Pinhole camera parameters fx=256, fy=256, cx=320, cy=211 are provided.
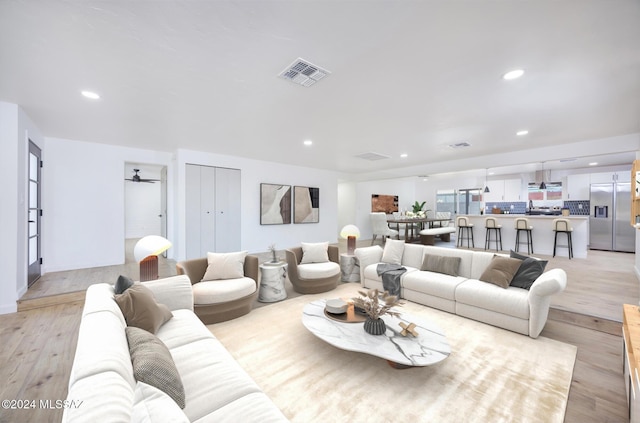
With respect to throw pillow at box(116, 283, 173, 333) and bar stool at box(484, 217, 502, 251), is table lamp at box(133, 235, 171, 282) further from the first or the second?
bar stool at box(484, 217, 502, 251)

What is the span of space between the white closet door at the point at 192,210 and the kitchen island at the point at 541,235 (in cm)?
752

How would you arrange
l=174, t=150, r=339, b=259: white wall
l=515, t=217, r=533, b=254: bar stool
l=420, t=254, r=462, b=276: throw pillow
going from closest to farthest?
l=420, t=254, r=462, b=276: throw pillow < l=174, t=150, r=339, b=259: white wall < l=515, t=217, r=533, b=254: bar stool

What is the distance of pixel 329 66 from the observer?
7.75ft

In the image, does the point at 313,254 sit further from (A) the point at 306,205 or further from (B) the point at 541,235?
(B) the point at 541,235

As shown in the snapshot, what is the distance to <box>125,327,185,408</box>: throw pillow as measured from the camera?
1.07 m

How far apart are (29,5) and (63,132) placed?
3800 mm

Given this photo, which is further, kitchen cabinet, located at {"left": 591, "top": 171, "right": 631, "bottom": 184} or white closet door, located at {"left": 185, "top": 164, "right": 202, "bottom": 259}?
kitchen cabinet, located at {"left": 591, "top": 171, "right": 631, "bottom": 184}

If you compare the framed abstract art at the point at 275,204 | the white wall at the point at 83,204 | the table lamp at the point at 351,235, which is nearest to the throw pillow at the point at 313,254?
the table lamp at the point at 351,235

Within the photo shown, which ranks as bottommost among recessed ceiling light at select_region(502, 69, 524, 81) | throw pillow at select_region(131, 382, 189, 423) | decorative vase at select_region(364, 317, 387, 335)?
decorative vase at select_region(364, 317, 387, 335)

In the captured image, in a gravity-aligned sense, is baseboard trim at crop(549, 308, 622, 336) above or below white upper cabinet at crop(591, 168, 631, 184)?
below

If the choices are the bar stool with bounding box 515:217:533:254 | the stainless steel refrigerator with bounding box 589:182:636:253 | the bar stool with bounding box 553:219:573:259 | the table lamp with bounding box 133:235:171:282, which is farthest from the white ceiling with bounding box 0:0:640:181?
the stainless steel refrigerator with bounding box 589:182:636:253

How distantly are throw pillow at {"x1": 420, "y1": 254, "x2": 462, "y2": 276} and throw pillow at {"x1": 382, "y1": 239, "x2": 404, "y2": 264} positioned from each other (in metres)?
0.43

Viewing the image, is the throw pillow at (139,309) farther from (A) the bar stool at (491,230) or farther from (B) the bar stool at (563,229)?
(B) the bar stool at (563,229)

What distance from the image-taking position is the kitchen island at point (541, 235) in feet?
20.0
